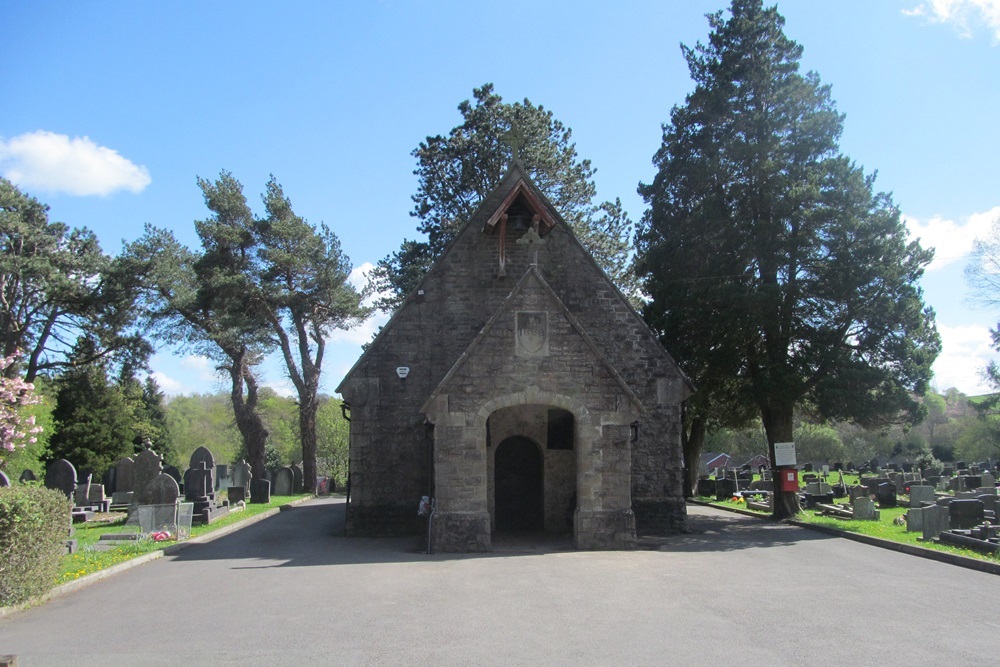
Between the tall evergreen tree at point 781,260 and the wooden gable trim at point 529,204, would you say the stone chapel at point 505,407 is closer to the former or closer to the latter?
the wooden gable trim at point 529,204

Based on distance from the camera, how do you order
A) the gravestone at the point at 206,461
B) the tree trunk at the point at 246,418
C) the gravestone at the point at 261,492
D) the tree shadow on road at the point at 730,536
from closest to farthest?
the tree shadow on road at the point at 730,536
the gravestone at the point at 206,461
the gravestone at the point at 261,492
the tree trunk at the point at 246,418

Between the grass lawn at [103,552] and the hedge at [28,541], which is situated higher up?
the hedge at [28,541]

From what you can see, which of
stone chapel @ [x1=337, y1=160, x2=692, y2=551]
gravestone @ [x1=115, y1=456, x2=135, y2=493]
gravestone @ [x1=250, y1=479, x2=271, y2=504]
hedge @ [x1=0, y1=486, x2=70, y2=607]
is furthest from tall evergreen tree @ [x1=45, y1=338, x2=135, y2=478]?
hedge @ [x1=0, y1=486, x2=70, y2=607]

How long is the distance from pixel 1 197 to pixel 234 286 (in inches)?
456

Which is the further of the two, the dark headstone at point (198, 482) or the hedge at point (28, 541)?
the dark headstone at point (198, 482)

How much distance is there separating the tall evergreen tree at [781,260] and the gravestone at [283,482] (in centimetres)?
2155

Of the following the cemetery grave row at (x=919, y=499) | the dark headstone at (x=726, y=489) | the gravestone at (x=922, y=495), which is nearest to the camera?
the cemetery grave row at (x=919, y=499)

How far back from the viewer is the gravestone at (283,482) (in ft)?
123

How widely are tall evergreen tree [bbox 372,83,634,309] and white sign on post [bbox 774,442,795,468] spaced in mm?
12982

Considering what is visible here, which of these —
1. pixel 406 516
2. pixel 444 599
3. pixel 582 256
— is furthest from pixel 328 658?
pixel 582 256

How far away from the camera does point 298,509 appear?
28938 millimetres

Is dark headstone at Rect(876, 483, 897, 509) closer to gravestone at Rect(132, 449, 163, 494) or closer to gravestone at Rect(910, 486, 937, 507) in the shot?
gravestone at Rect(910, 486, 937, 507)

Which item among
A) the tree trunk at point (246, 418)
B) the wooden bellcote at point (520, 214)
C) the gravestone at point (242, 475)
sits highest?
the wooden bellcote at point (520, 214)

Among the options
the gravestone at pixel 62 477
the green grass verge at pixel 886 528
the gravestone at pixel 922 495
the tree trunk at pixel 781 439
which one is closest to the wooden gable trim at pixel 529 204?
the tree trunk at pixel 781 439
